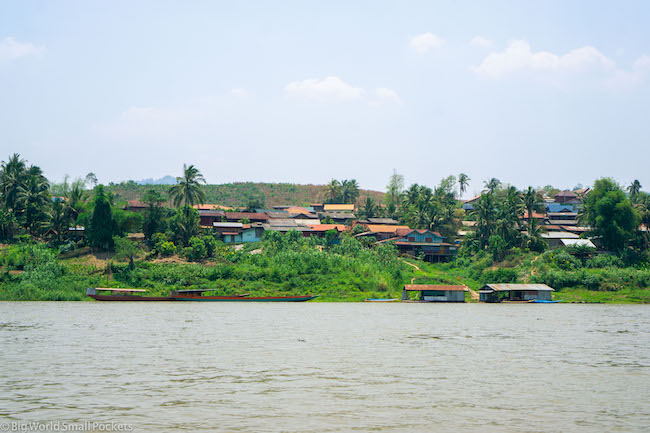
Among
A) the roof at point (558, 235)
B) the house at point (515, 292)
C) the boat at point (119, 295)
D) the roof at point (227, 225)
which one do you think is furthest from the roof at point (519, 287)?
the roof at point (227, 225)

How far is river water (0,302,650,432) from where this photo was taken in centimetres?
1560

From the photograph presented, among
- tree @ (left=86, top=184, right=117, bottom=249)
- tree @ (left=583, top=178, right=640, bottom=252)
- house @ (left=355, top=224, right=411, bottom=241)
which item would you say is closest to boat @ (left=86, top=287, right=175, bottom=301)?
tree @ (left=86, top=184, right=117, bottom=249)

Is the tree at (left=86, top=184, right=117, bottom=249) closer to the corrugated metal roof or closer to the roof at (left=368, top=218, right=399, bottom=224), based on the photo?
the roof at (left=368, top=218, right=399, bottom=224)

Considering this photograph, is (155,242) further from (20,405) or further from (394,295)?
(20,405)

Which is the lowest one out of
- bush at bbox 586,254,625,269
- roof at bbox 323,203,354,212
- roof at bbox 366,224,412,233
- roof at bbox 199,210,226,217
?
bush at bbox 586,254,625,269

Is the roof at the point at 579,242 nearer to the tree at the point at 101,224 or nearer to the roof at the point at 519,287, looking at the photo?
the roof at the point at 519,287

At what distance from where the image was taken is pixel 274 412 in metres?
16.1

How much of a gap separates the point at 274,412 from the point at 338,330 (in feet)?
Answer: 71.5

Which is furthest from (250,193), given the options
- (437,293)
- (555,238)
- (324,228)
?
(437,293)

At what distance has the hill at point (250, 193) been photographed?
143m

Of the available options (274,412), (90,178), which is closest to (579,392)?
(274,412)

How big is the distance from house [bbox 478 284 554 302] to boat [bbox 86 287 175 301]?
35.7 metres

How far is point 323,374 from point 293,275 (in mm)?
45299

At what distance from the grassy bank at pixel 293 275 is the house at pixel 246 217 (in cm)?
1871
